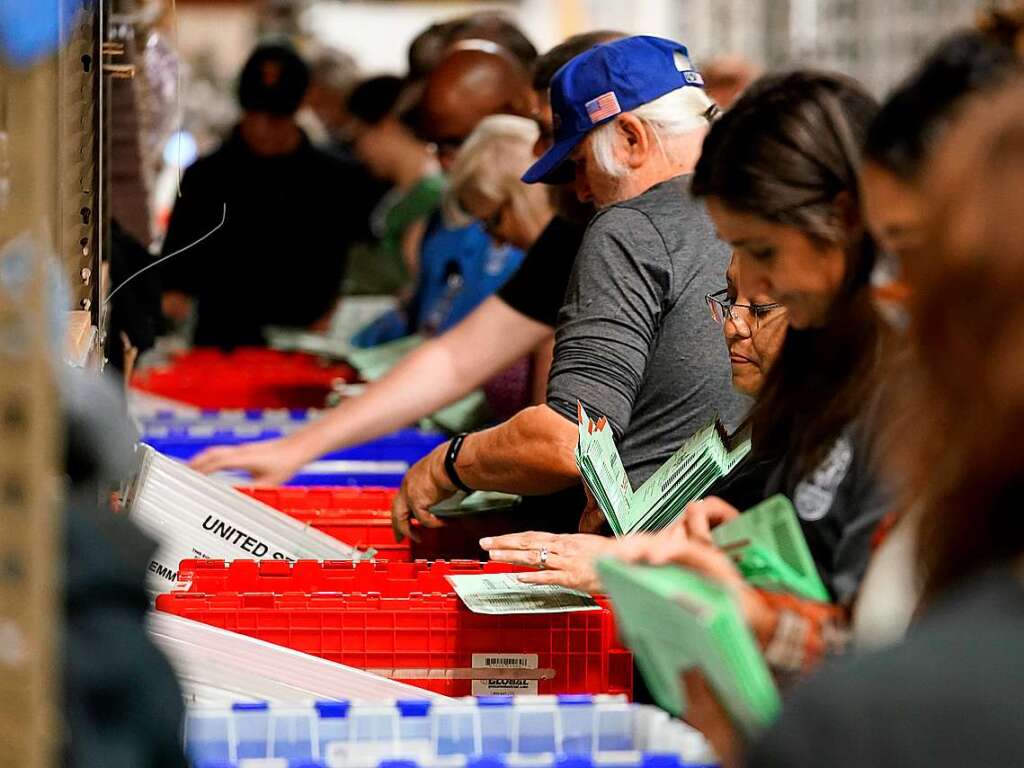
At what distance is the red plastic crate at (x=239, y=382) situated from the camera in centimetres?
461

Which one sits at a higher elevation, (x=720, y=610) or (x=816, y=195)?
(x=816, y=195)

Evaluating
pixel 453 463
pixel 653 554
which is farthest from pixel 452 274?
pixel 653 554

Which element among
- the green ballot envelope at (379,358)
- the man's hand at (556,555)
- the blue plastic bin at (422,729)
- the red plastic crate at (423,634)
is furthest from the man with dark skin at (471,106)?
the blue plastic bin at (422,729)

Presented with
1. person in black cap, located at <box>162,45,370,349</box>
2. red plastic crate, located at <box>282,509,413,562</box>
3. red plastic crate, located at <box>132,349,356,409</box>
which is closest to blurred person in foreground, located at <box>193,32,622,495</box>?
red plastic crate, located at <box>282,509,413,562</box>

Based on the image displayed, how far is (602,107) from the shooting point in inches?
104

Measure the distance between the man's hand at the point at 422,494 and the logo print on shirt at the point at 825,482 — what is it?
1.25 metres

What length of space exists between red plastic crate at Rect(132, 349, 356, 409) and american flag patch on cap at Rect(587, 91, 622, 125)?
213cm

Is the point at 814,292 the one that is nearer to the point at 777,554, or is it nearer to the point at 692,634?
the point at 777,554

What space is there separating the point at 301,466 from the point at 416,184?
3.30 meters

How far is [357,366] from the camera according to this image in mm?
4723

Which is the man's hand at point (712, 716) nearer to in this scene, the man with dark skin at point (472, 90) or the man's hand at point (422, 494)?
the man's hand at point (422, 494)

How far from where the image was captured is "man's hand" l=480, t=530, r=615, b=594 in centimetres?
208

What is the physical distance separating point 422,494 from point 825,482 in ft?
4.34

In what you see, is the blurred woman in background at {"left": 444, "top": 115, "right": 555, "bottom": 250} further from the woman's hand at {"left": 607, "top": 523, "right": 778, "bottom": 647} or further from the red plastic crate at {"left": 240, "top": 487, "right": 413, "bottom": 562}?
the woman's hand at {"left": 607, "top": 523, "right": 778, "bottom": 647}
